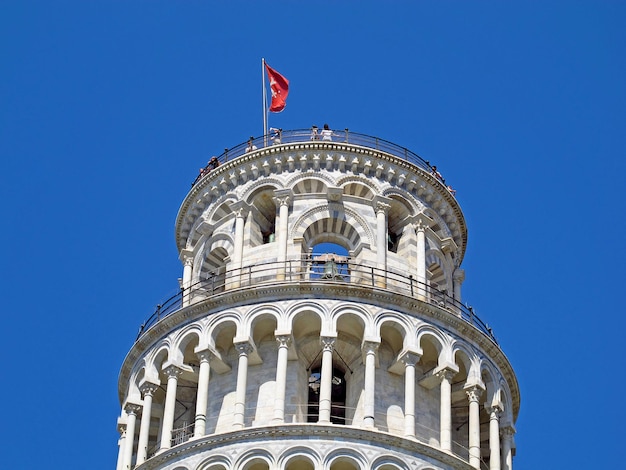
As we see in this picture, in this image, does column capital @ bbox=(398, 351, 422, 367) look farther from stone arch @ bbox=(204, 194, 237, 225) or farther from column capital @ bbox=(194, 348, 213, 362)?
stone arch @ bbox=(204, 194, 237, 225)

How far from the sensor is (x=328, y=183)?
228 feet

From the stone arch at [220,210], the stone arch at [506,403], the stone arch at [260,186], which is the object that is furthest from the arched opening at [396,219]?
the stone arch at [506,403]

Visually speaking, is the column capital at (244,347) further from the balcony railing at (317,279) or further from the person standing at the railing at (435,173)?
the person standing at the railing at (435,173)

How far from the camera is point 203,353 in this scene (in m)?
63.9

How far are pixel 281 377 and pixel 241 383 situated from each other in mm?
1462

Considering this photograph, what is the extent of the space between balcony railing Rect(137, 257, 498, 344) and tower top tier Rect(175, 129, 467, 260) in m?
2.03

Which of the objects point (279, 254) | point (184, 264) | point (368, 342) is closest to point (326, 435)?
point (368, 342)

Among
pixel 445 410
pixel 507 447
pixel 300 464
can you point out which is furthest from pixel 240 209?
pixel 507 447

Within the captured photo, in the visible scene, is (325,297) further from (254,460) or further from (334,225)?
(254,460)

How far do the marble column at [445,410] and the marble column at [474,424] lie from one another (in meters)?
0.96

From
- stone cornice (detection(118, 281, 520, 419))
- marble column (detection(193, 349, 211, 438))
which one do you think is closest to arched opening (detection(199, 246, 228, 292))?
stone cornice (detection(118, 281, 520, 419))

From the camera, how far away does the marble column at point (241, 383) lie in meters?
61.6

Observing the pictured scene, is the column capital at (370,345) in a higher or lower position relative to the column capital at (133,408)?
higher

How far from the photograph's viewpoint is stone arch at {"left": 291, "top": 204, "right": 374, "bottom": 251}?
225 feet
